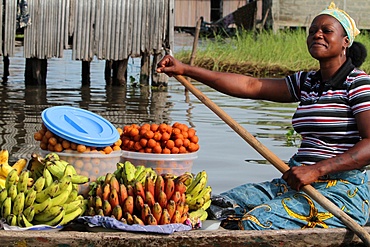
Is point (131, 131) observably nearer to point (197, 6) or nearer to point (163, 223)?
point (163, 223)

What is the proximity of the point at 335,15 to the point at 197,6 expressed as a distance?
31.4 metres

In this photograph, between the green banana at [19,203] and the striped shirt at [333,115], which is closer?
the green banana at [19,203]

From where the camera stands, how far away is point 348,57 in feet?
14.0

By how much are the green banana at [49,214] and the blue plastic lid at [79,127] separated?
904mm

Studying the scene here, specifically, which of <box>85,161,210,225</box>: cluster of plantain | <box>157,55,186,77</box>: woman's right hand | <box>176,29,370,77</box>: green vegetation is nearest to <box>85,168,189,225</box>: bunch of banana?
<box>85,161,210,225</box>: cluster of plantain

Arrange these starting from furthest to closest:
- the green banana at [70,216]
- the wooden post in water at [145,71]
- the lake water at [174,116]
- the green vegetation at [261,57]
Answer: the green vegetation at [261,57] < the wooden post in water at [145,71] < the lake water at [174,116] < the green banana at [70,216]

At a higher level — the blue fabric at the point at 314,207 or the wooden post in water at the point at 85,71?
the blue fabric at the point at 314,207

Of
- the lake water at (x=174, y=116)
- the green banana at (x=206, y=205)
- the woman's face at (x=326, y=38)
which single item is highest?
the woman's face at (x=326, y=38)

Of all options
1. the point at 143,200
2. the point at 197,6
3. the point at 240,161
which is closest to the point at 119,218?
the point at 143,200

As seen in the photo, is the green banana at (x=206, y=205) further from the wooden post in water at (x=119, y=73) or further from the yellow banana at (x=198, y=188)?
the wooden post in water at (x=119, y=73)

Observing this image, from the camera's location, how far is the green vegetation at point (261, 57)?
16656 millimetres

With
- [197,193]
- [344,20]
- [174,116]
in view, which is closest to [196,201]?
[197,193]

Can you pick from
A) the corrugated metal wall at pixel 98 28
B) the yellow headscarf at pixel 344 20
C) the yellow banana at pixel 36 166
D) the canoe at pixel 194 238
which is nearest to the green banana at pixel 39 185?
the canoe at pixel 194 238

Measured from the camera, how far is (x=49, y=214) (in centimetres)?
376
